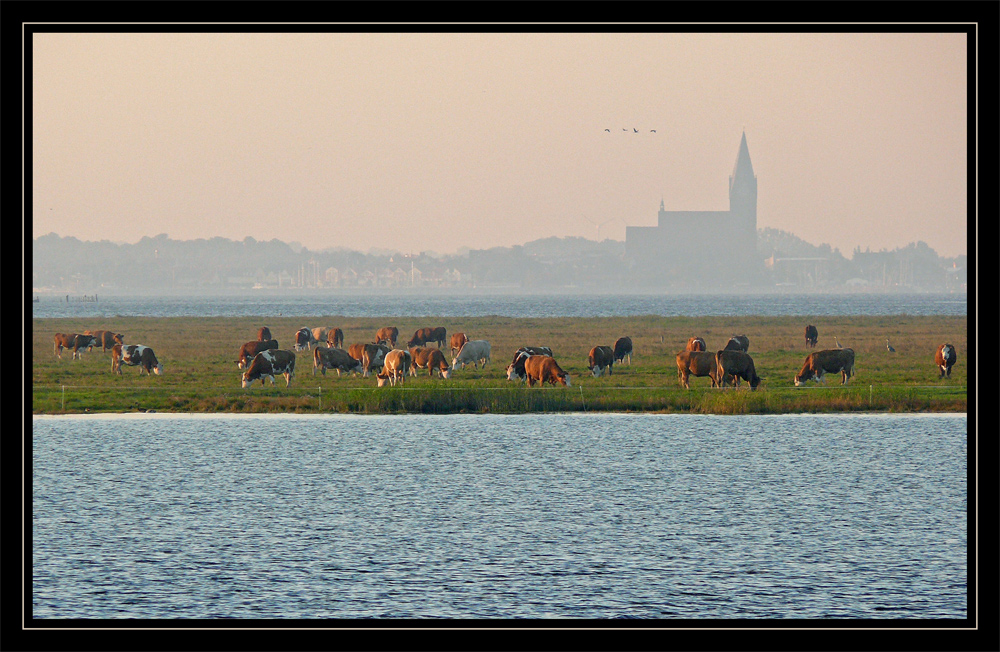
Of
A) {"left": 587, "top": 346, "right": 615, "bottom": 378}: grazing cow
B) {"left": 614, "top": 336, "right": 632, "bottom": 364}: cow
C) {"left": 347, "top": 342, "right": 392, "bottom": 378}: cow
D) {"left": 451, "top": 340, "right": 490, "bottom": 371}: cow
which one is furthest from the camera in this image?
{"left": 614, "top": 336, "right": 632, "bottom": 364}: cow

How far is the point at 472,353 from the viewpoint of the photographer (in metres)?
58.2

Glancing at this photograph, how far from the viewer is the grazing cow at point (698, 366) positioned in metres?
49.3

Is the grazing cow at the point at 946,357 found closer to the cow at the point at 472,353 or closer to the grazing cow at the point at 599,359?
the grazing cow at the point at 599,359

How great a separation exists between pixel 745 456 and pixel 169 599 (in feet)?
73.1

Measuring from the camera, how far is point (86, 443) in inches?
1508

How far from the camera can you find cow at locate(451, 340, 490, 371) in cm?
5791

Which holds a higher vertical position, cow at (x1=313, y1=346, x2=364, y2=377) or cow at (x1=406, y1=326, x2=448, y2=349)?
cow at (x1=406, y1=326, x2=448, y2=349)

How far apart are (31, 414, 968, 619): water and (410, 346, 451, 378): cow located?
8.83 metres

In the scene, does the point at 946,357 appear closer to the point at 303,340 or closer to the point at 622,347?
the point at 622,347

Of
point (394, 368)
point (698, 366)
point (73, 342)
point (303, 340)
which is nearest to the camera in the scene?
point (698, 366)

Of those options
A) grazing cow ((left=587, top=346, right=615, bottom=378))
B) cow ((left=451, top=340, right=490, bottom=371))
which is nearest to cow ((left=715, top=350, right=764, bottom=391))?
grazing cow ((left=587, top=346, right=615, bottom=378))


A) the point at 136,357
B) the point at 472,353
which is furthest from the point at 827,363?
the point at 136,357

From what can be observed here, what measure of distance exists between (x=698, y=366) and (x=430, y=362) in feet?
42.3

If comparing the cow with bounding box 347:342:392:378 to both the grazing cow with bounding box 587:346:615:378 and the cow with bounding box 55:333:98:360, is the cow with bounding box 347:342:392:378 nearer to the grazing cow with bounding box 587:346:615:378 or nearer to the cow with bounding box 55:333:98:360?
the grazing cow with bounding box 587:346:615:378
